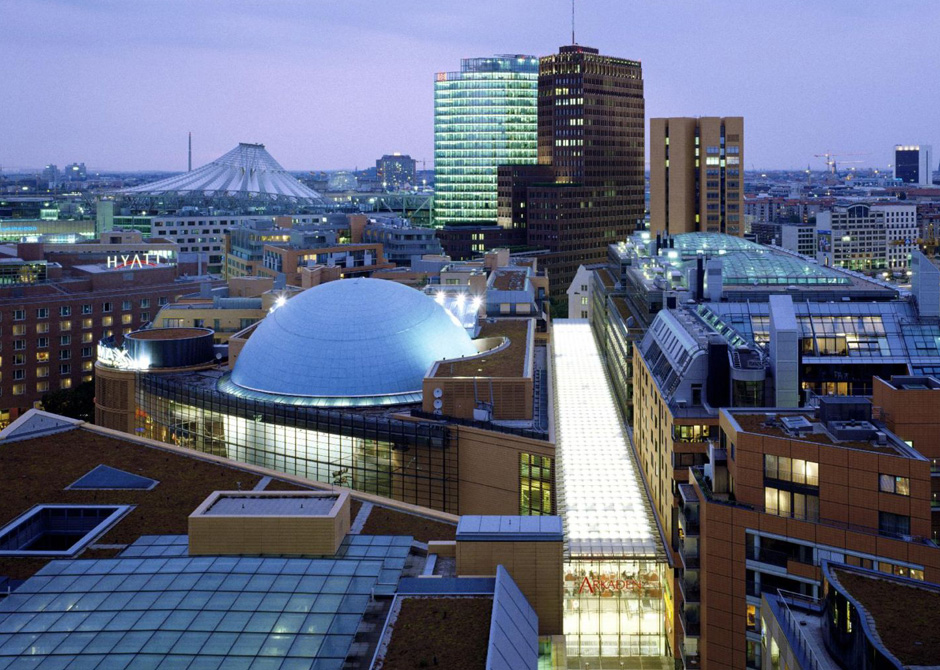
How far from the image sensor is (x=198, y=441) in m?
70.1

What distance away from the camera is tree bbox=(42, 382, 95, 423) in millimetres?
99688

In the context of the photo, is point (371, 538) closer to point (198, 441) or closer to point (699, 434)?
point (699, 434)

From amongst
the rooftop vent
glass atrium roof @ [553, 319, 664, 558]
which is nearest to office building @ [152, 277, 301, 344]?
glass atrium roof @ [553, 319, 664, 558]

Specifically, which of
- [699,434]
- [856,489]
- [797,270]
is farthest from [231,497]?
[797,270]

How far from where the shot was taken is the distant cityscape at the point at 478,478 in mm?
29625

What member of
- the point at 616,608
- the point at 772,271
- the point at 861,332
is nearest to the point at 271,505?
the point at 616,608

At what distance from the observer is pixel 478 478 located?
59.6 m

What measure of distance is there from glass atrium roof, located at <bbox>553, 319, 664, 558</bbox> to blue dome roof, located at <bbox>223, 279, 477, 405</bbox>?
11.9 meters

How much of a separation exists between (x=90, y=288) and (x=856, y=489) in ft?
323

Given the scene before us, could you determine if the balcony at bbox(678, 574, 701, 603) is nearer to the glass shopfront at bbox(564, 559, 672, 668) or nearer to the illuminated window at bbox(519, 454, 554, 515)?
the glass shopfront at bbox(564, 559, 672, 668)

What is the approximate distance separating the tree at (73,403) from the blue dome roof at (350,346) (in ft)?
107

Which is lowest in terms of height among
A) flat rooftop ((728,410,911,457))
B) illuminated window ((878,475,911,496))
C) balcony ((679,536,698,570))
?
balcony ((679,536,698,570))

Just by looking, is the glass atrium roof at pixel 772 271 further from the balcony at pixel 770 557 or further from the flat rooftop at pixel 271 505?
the flat rooftop at pixel 271 505

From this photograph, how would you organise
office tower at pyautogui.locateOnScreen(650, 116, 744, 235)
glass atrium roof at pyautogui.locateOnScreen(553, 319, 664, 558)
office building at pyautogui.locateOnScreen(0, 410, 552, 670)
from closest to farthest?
1. office building at pyautogui.locateOnScreen(0, 410, 552, 670)
2. glass atrium roof at pyautogui.locateOnScreen(553, 319, 664, 558)
3. office tower at pyautogui.locateOnScreen(650, 116, 744, 235)
